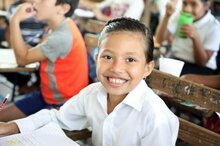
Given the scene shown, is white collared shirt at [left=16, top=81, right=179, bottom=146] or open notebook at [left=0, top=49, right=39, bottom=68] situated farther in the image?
open notebook at [left=0, top=49, right=39, bottom=68]

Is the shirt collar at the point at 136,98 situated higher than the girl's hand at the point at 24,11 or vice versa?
the girl's hand at the point at 24,11

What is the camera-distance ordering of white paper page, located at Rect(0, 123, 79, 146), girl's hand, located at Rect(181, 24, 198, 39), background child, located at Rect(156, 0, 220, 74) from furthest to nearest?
background child, located at Rect(156, 0, 220, 74)
girl's hand, located at Rect(181, 24, 198, 39)
white paper page, located at Rect(0, 123, 79, 146)

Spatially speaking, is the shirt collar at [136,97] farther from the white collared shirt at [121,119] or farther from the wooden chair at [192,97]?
the wooden chair at [192,97]

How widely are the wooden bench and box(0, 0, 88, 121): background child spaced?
1.88 ft

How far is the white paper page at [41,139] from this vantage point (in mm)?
1130

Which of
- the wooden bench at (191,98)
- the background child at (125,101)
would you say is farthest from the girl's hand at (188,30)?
the background child at (125,101)

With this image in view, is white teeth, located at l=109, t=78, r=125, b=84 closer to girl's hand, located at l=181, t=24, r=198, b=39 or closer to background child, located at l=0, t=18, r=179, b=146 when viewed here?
background child, located at l=0, t=18, r=179, b=146

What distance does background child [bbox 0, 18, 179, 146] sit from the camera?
3.71 feet

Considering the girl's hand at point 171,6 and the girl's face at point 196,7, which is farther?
the girl's hand at point 171,6

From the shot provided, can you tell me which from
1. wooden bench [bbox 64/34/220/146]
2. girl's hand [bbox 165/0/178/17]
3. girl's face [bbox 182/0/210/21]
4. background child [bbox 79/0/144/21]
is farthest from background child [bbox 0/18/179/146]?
background child [bbox 79/0/144/21]

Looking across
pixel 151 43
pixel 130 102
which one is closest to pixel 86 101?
pixel 130 102

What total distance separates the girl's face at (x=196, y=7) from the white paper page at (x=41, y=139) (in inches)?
66.4

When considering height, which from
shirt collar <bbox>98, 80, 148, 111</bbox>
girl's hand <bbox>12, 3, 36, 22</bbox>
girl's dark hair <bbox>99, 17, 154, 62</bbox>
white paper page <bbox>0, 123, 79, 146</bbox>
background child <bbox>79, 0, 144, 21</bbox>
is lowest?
background child <bbox>79, 0, 144, 21</bbox>

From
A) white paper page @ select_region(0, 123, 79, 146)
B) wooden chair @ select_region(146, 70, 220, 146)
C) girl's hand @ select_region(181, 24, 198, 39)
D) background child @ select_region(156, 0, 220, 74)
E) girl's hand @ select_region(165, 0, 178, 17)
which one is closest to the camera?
white paper page @ select_region(0, 123, 79, 146)
